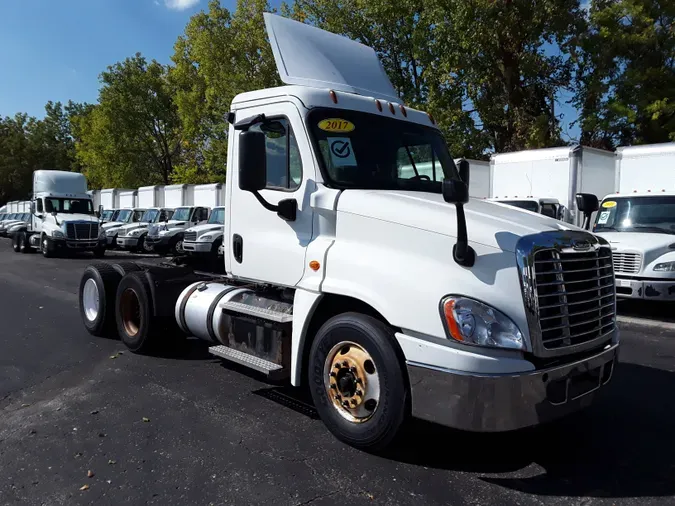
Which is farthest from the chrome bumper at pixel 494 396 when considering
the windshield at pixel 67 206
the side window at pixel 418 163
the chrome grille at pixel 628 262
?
the windshield at pixel 67 206

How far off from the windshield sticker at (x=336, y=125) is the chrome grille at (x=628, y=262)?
6744 mm

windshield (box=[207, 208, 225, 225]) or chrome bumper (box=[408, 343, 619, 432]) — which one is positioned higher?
windshield (box=[207, 208, 225, 225])

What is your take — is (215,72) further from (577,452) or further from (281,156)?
(577,452)

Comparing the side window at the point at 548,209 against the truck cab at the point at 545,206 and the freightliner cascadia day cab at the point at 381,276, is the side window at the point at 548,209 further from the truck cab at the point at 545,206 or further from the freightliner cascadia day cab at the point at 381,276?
the freightliner cascadia day cab at the point at 381,276

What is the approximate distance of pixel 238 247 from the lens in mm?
5105

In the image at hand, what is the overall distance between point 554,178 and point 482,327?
38.7 ft

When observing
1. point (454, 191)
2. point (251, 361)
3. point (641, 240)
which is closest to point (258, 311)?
point (251, 361)

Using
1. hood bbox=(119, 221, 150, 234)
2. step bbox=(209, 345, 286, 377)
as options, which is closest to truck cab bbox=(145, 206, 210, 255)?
hood bbox=(119, 221, 150, 234)

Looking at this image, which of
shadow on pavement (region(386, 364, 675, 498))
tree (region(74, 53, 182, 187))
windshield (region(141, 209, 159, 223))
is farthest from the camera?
tree (region(74, 53, 182, 187))

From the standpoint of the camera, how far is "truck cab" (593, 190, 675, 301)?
30.0 ft

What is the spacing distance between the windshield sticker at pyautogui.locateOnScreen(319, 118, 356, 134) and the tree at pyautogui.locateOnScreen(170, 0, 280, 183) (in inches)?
925

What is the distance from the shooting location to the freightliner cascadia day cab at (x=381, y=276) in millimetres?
3316

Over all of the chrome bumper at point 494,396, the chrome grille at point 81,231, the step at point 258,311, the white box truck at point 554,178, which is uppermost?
the white box truck at point 554,178

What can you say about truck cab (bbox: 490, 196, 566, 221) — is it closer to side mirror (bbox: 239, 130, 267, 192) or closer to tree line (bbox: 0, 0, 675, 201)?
tree line (bbox: 0, 0, 675, 201)
